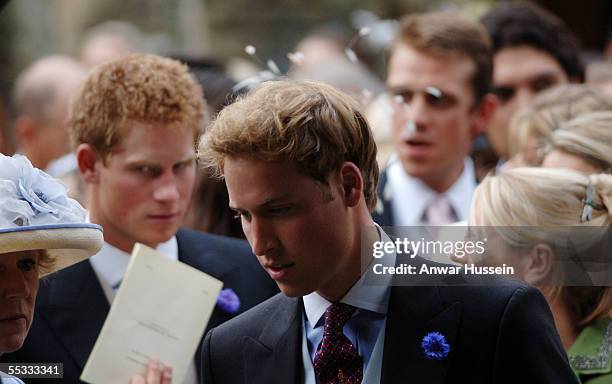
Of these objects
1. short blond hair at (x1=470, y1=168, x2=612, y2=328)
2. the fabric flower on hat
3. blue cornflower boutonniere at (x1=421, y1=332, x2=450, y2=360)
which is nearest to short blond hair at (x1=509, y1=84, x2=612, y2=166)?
short blond hair at (x1=470, y1=168, x2=612, y2=328)

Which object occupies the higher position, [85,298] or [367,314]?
[85,298]

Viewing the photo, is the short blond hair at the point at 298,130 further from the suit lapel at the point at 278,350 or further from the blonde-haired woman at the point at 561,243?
the blonde-haired woman at the point at 561,243

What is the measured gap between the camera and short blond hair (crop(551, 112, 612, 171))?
5.37 meters

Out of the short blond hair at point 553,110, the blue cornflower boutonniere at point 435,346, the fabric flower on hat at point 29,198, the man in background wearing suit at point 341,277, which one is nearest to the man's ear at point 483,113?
the short blond hair at point 553,110

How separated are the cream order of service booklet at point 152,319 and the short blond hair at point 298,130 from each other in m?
0.81

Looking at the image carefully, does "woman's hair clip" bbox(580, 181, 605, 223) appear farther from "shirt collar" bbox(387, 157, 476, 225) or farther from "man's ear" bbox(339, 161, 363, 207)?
"shirt collar" bbox(387, 157, 476, 225)

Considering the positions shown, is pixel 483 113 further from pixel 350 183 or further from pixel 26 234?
pixel 26 234

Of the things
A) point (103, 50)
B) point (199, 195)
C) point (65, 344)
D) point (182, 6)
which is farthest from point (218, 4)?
point (65, 344)

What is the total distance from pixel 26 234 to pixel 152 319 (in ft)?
2.97

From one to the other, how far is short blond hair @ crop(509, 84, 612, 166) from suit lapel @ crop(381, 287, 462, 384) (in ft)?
6.78

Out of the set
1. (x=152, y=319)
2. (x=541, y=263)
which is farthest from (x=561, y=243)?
(x=152, y=319)

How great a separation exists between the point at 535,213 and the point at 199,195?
2093 mm

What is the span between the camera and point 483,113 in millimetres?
7039

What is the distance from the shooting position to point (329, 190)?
12.8 ft
